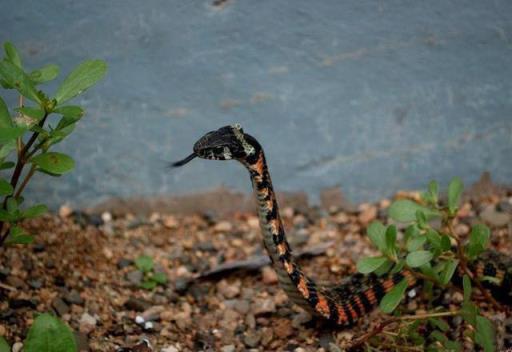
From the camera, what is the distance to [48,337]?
271 cm

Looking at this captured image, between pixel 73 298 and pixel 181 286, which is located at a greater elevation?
pixel 73 298

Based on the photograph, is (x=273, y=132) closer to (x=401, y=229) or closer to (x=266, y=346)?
(x=401, y=229)

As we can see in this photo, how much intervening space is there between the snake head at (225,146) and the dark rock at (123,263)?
131 centimetres

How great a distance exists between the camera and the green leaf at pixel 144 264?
430 centimetres

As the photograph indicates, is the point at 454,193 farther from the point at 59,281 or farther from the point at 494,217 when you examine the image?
the point at 59,281

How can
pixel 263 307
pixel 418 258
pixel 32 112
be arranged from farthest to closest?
pixel 263 307, pixel 418 258, pixel 32 112

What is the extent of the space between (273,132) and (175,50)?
780mm

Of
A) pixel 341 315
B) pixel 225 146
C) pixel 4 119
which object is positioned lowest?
pixel 341 315

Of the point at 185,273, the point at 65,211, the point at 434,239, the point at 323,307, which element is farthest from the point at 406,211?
the point at 65,211

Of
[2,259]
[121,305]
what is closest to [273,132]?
[121,305]

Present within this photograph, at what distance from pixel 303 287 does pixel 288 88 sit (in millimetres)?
1403

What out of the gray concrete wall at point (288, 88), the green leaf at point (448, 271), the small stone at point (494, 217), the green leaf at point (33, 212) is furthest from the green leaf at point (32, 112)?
the small stone at point (494, 217)

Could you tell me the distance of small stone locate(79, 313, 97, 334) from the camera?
3621mm

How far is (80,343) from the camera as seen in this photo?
342 cm
